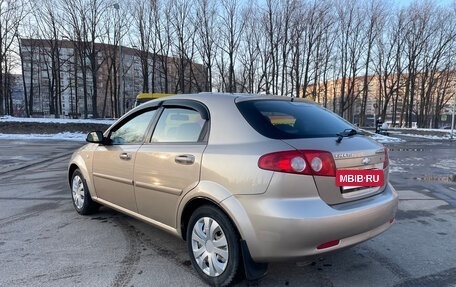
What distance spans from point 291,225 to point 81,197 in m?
3.58

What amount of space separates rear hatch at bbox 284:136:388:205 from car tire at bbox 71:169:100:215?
331 centimetres

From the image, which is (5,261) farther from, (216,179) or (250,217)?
(250,217)

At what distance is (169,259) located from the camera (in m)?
3.64

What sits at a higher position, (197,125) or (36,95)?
(36,95)

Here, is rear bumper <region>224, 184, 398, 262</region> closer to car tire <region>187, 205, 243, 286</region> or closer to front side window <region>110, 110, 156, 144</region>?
car tire <region>187, 205, 243, 286</region>

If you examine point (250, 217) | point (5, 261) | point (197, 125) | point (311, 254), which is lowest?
point (5, 261)

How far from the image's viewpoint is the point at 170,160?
3352 millimetres

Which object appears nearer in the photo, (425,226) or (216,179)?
(216,179)

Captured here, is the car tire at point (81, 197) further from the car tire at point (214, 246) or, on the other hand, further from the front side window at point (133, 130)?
the car tire at point (214, 246)

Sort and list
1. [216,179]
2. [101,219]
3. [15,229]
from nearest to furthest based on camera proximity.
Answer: [216,179] → [15,229] → [101,219]

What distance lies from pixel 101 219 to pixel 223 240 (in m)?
2.63

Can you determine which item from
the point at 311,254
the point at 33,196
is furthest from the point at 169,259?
the point at 33,196

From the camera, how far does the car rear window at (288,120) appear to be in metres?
2.94

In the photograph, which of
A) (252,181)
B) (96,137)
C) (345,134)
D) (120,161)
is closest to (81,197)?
(96,137)
